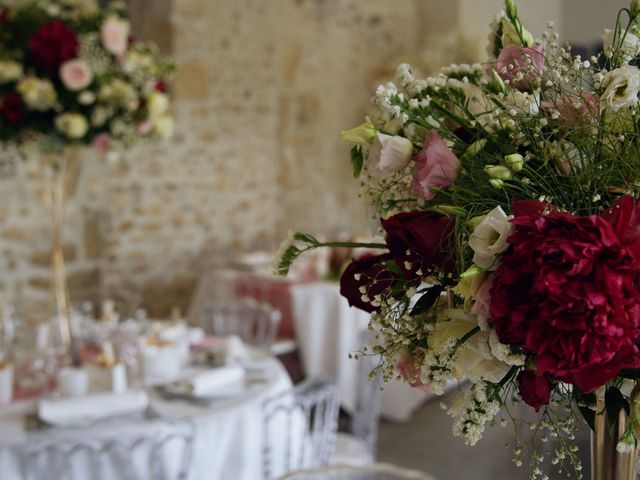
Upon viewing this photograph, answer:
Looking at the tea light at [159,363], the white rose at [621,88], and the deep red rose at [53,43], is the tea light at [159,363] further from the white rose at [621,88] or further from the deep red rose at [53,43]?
the white rose at [621,88]

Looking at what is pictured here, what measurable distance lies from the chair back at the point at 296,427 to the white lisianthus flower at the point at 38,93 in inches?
50.1

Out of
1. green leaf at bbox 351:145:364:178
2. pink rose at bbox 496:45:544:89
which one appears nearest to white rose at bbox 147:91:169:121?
green leaf at bbox 351:145:364:178

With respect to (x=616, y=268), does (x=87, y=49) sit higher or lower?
higher

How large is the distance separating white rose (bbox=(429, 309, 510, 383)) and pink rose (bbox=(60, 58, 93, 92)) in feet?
6.68

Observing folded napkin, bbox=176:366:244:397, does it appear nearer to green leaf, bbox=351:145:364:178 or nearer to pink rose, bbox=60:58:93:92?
pink rose, bbox=60:58:93:92

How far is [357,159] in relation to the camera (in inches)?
40.5

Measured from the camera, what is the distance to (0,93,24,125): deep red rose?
2540mm

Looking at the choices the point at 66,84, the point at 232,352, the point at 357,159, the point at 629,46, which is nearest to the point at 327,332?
the point at 232,352

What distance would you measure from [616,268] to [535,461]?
0.25 metres

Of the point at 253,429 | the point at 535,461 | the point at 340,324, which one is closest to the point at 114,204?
the point at 340,324

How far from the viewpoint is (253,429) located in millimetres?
2330

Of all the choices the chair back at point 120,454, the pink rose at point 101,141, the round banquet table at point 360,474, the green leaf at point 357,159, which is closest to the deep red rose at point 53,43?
the pink rose at point 101,141

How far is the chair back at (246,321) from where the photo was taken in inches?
131

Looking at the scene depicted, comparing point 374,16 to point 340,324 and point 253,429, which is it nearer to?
point 340,324
